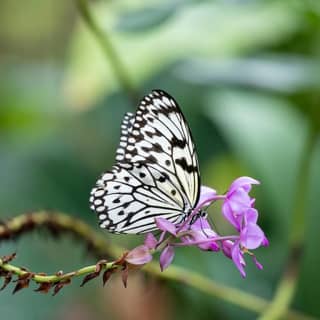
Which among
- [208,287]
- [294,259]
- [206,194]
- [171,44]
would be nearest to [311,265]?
[294,259]

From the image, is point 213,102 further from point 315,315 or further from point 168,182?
point 168,182

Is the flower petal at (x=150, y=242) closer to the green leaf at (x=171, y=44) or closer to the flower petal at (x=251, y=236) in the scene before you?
the flower petal at (x=251, y=236)

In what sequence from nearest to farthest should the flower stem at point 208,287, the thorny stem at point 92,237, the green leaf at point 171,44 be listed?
the thorny stem at point 92,237 → the flower stem at point 208,287 → the green leaf at point 171,44

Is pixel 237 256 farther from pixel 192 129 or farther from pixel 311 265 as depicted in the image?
pixel 192 129

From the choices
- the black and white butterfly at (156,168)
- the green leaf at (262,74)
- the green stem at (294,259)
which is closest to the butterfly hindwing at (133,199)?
the black and white butterfly at (156,168)

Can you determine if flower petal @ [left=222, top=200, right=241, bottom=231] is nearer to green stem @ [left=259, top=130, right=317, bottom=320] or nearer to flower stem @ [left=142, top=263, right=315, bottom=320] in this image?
flower stem @ [left=142, top=263, right=315, bottom=320]

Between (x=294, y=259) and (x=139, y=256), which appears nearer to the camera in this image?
(x=139, y=256)

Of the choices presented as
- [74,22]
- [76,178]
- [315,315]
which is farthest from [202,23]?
[74,22]
